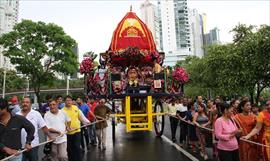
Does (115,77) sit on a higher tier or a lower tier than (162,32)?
lower

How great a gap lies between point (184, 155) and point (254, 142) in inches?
139

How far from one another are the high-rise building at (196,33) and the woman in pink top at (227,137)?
130958mm

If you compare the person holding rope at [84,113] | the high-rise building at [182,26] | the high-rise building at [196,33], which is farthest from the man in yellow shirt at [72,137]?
the high-rise building at [196,33]

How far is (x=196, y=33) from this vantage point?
143500 millimetres

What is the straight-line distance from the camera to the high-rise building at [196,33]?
138125mm

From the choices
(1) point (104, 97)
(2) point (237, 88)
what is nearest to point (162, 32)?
(2) point (237, 88)

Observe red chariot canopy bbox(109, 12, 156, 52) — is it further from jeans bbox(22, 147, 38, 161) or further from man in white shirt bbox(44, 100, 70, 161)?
jeans bbox(22, 147, 38, 161)

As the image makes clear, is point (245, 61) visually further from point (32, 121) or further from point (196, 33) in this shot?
point (196, 33)

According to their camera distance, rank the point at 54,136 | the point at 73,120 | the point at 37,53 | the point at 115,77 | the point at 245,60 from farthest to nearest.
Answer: the point at 37,53
the point at 245,60
the point at 115,77
the point at 73,120
the point at 54,136

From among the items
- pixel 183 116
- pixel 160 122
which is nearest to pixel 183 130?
pixel 183 116

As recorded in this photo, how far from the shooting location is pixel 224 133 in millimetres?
6172

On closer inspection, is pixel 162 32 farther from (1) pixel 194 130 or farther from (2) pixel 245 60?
(1) pixel 194 130

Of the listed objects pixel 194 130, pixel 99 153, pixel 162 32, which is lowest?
pixel 99 153

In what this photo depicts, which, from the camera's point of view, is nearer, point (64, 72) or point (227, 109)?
point (227, 109)
